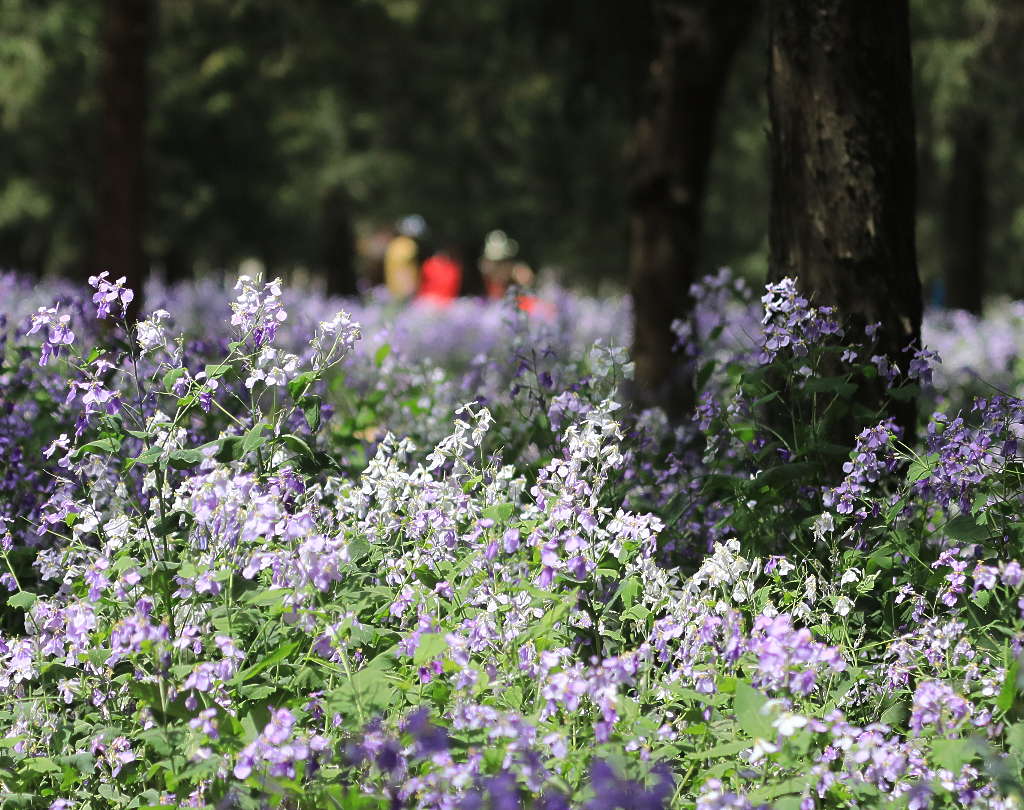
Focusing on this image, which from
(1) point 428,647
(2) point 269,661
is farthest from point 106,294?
(1) point 428,647

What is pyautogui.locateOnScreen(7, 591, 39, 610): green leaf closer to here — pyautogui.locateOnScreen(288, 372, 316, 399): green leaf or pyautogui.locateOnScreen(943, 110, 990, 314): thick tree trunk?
pyautogui.locateOnScreen(288, 372, 316, 399): green leaf

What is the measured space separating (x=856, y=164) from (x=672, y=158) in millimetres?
3414

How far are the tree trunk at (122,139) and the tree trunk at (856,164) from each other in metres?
5.96

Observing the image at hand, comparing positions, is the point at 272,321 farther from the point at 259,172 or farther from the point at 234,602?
the point at 259,172

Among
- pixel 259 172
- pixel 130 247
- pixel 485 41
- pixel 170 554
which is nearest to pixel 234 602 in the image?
pixel 170 554

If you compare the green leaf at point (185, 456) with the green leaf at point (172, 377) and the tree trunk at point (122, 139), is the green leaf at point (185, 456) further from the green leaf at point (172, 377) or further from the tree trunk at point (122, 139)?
the tree trunk at point (122, 139)

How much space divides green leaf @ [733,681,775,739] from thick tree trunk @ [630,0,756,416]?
189 inches

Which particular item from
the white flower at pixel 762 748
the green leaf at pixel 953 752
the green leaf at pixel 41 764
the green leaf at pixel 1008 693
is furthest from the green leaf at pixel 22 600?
the green leaf at pixel 1008 693

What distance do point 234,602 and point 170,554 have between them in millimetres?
215

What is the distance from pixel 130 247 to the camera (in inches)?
347

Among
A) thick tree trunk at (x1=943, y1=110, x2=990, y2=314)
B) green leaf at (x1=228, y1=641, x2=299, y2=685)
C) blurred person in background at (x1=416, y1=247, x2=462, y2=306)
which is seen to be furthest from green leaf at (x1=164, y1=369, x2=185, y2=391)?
blurred person in background at (x1=416, y1=247, x2=462, y2=306)

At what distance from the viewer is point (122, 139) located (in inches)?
350

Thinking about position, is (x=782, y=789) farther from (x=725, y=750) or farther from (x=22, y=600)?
(x=22, y=600)

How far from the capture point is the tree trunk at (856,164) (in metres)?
4.16
